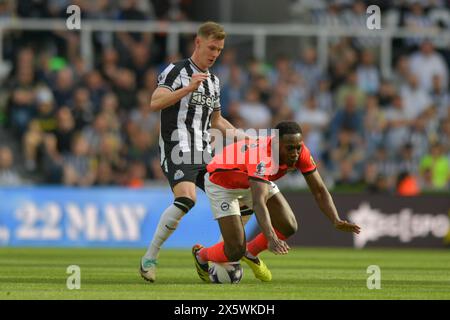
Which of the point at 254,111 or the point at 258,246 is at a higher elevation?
the point at 254,111

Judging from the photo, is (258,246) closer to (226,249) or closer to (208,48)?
(226,249)

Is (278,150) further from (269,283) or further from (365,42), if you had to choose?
(365,42)

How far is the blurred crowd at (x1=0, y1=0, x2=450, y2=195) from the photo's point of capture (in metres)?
21.0

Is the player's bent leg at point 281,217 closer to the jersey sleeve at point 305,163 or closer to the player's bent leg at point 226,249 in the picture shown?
the player's bent leg at point 226,249

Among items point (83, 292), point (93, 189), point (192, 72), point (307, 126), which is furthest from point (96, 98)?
point (83, 292)

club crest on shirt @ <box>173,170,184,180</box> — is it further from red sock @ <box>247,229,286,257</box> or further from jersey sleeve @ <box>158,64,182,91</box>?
red sock @ <box>247,229,286,257</box>

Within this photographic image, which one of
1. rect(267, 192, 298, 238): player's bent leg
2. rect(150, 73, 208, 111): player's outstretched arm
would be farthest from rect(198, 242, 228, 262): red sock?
rect(150, 73, 208, 111): player's outstretched arm

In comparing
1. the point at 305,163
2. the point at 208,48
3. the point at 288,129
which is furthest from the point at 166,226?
the point at 208,48

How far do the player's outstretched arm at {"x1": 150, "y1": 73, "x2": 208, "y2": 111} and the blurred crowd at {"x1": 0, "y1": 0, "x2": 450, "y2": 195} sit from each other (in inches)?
355

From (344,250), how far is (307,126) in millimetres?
3467

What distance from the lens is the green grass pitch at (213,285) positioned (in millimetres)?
10250

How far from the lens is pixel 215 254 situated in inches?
458

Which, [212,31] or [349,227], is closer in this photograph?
[349,227]

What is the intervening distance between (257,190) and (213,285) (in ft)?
3.63
